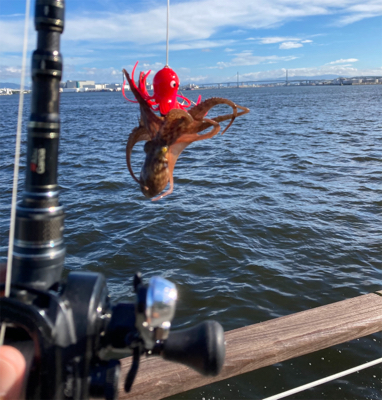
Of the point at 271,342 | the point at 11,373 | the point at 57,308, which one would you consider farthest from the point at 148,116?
the point at 271,342

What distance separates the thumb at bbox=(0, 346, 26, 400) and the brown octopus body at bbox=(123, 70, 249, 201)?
1037 millimetres

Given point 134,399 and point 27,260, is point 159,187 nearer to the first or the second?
point 27,260

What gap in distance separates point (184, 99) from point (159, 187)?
2.09 ft

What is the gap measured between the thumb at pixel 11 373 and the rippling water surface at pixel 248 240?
3.81 meters

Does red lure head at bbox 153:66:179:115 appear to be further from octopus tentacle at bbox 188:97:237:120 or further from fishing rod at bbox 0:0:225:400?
fishing rod at bbox 0:0:225:400

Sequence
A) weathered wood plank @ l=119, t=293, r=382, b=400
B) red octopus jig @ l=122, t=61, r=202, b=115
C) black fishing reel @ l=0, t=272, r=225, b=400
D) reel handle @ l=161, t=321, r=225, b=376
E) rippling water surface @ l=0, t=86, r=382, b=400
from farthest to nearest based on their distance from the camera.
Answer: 1. rippling water surface @ l=0, t=86, r=382, b=400
2. weathered wood plank @ l=119, t=293, r=382, b=400
3. red octopus jig @ l=122, t=61, r=202, b=115
4. reel handle @ l=161, t=321, r=225, b=376
5. black fishing reel @ l=0, t=272, r=225, b=400

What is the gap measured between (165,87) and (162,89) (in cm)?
2

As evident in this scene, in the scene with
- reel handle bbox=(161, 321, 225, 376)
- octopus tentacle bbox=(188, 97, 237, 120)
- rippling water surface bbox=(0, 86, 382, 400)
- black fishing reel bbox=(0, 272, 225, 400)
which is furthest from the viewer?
rippling water surface bbox=(0, 86, 382, 400)

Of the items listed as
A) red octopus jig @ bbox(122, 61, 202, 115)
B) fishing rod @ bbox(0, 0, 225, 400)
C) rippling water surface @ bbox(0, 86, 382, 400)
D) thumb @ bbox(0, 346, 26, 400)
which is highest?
red octopus jig @ bbox(122, 61, 202, 115)

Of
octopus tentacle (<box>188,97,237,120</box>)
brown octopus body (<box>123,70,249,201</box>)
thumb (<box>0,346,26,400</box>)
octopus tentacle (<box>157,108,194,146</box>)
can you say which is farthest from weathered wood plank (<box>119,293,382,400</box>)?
octopus tentacle (<box>188,97,237,120</box>)

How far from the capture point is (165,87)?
217 cm

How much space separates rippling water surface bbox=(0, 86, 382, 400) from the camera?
17.8ft

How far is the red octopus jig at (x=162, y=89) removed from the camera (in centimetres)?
215

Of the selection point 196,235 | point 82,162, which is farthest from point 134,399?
point 82,162
